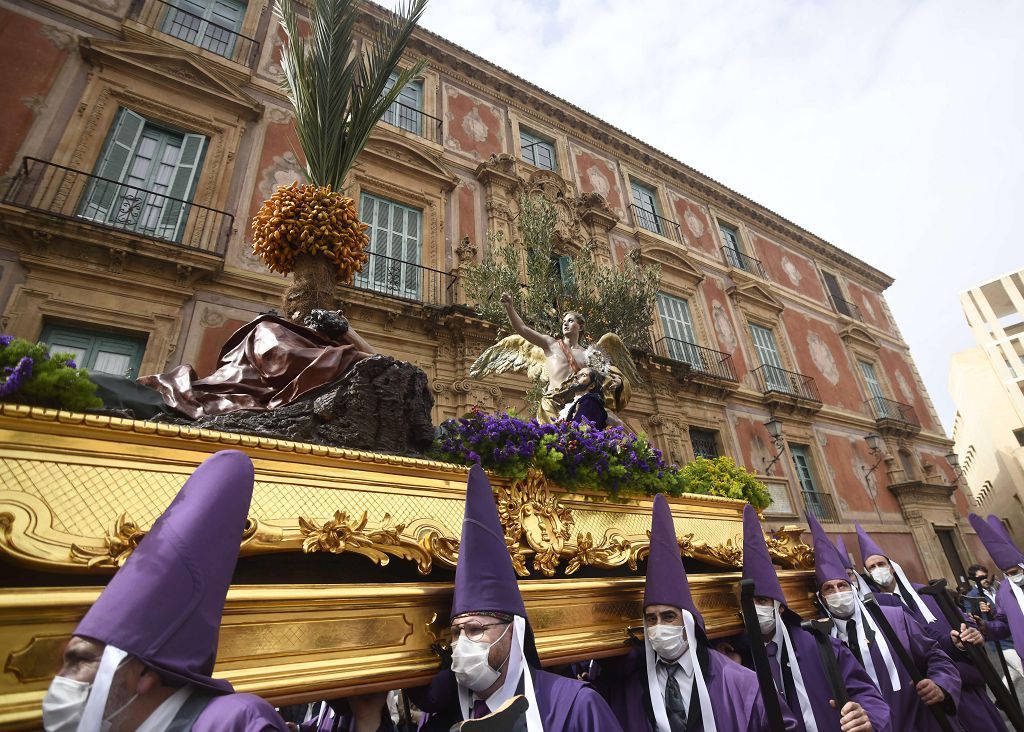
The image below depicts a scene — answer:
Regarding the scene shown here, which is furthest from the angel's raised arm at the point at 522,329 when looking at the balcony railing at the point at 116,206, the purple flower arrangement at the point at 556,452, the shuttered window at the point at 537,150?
the shuttered window at the point at 537,150

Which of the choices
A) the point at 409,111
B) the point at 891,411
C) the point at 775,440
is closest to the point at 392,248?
the point at 409,111

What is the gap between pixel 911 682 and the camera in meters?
2.92

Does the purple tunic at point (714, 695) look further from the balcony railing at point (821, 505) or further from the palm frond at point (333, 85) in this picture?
the balcony railing at point (821, 505)

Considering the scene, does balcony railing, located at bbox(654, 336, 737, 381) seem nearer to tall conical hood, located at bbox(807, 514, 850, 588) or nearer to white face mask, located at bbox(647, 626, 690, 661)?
tall conical hood, located at bbox(807, 514, 850, 588)

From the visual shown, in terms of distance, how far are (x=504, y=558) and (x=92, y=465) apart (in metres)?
1.07

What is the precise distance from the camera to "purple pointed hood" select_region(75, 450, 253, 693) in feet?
3.03

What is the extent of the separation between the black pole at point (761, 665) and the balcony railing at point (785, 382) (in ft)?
42.3

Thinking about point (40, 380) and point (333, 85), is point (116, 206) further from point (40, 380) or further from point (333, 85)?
point (40, 380)

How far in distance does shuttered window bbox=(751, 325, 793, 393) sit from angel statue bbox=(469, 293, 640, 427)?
11879 mm

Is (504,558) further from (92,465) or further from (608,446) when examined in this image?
(92,465)

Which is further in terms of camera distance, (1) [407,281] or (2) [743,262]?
(2) [743,262]

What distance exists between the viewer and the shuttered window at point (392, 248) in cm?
877

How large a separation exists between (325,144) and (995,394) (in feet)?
125

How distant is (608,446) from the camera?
2.25 meters
